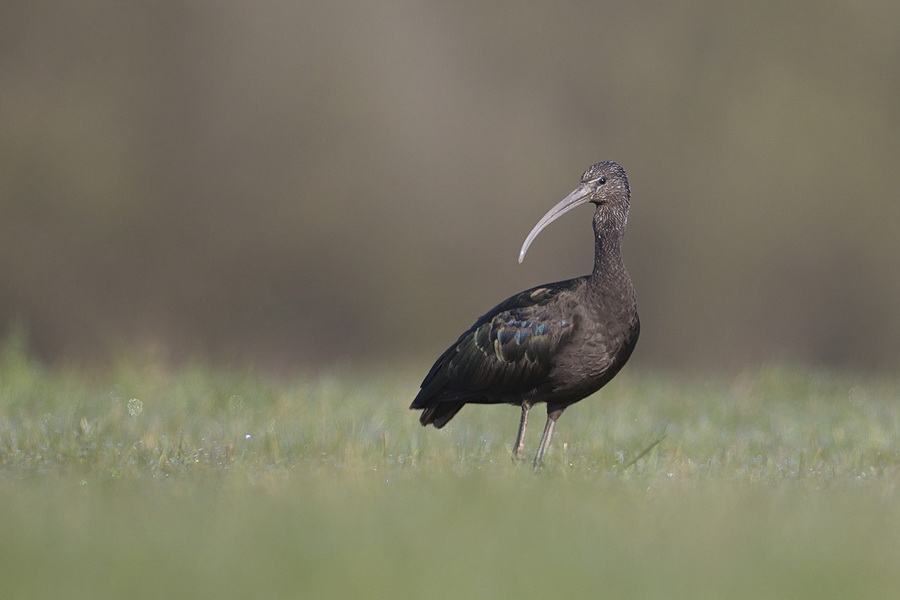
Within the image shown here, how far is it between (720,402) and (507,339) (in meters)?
3.58

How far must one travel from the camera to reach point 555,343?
8336 mm

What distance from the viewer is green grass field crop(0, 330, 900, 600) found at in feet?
15.4

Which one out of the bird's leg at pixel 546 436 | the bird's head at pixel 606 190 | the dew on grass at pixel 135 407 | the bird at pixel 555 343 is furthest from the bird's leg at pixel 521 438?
the dew on grass at pixel 135 407

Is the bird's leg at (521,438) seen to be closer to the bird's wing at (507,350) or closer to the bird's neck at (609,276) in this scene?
the bird's wing at (507,350)

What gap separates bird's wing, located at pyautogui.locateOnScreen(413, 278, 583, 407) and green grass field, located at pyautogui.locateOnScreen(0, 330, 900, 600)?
0.42 meters

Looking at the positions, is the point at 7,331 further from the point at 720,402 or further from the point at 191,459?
the point at 720,402

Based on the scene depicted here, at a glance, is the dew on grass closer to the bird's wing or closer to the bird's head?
the bird's wing

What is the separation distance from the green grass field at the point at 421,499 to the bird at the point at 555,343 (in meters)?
0.35

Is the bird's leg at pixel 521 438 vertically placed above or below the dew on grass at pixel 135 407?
above

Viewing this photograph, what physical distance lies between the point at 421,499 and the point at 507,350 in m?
2.62

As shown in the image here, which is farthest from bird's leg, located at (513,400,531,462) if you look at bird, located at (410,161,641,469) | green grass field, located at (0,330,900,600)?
green grass field, located at (0,330,900,600)

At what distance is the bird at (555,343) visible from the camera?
8.28 meters

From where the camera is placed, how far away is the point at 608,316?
8.34 metres

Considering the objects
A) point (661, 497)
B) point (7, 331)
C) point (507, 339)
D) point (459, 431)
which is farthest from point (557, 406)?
point (7, 331)
